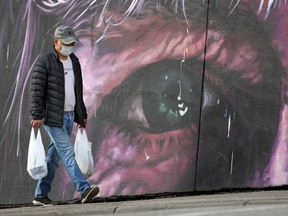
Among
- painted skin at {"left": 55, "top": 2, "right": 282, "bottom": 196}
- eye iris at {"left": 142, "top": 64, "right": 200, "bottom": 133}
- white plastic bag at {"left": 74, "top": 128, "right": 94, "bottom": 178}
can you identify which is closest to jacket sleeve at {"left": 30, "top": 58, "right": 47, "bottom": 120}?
white plastic bag at {"left": 74, "top": 128, "right": 94, "bottom": 178}

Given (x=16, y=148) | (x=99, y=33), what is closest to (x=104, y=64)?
(x=99, y=33)

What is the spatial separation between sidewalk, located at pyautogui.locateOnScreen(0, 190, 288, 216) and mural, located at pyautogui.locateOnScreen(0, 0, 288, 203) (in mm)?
505

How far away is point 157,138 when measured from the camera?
463 inches

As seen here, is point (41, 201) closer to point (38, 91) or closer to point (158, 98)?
point (38, 91)

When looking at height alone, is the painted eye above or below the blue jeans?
above

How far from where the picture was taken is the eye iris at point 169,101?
1170 centimetres

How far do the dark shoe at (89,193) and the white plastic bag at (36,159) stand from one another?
0.42m

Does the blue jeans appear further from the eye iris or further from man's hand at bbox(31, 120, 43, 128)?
the eye iris

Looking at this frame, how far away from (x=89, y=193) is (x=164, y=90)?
154cm

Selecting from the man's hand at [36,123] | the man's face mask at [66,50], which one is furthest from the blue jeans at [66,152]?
the man's face mask at [66,50]

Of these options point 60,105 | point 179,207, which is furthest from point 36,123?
point 179,207

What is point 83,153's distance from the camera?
11.0 m

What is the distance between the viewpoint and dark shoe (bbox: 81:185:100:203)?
10789mm

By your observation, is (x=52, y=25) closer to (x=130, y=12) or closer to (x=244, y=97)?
(x=130, y=12)
